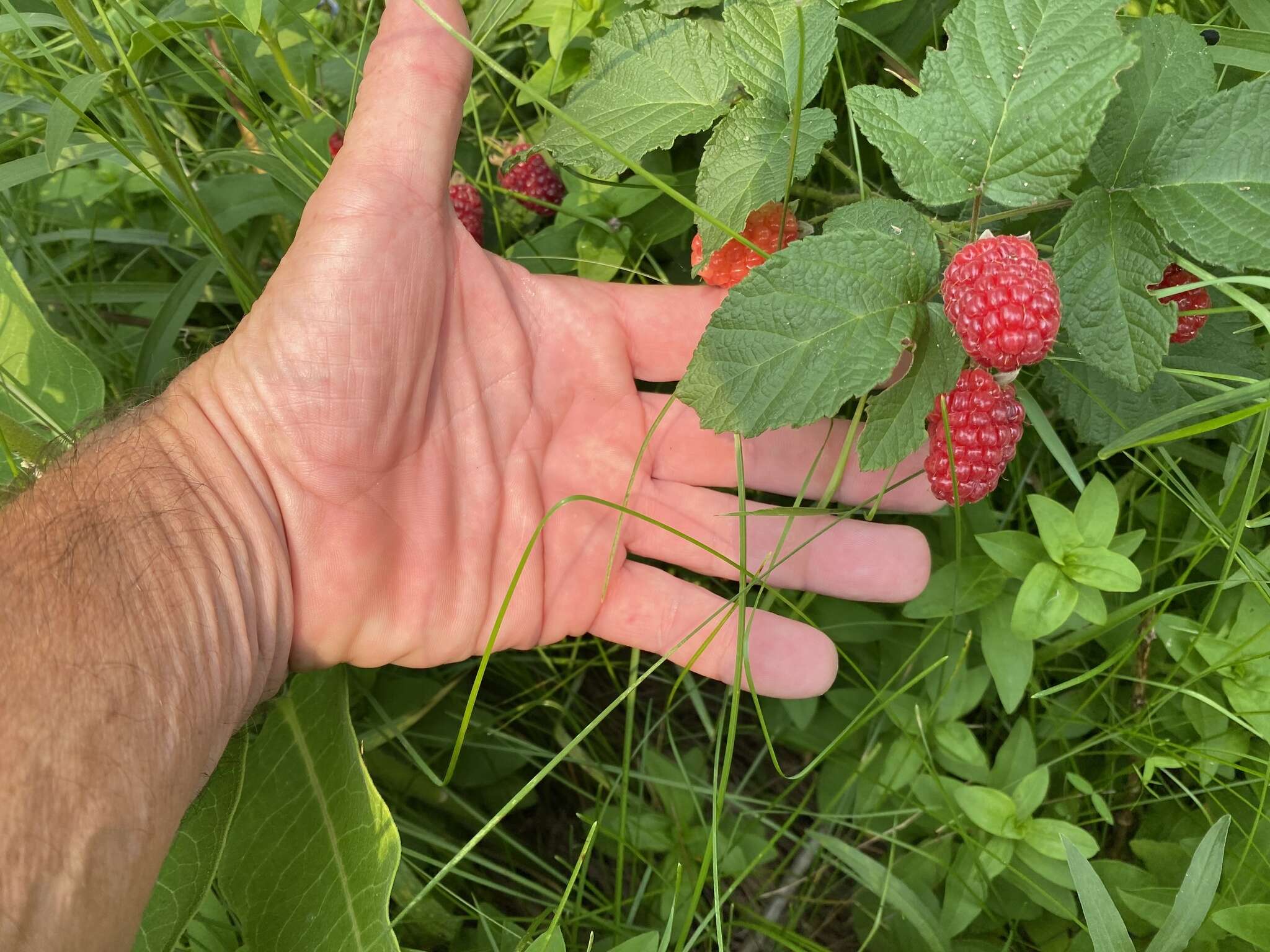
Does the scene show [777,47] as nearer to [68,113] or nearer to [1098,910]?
[68,113]

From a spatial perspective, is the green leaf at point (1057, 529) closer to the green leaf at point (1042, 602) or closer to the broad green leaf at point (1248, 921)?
the green leaf at point (1042, 602)

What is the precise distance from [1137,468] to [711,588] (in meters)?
0.73

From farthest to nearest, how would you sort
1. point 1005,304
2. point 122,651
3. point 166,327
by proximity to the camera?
point 166,327 < point 122,651 < point 1005,304

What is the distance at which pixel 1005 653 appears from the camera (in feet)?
4.17

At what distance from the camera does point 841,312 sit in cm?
100

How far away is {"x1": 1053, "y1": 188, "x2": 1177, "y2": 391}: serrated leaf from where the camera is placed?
3.22ft

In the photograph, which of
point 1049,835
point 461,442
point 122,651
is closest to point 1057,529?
point 1049,835

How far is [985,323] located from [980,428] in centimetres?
20

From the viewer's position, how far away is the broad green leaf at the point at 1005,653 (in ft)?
4.10

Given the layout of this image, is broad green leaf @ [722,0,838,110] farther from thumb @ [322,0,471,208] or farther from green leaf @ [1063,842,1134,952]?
green leaf @ [1063,842,1134,952]

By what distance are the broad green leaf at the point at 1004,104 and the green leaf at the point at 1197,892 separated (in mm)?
745

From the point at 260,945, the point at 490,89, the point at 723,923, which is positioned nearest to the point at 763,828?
the point at 723,923

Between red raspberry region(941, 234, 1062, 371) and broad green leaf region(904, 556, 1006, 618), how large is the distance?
468 mm

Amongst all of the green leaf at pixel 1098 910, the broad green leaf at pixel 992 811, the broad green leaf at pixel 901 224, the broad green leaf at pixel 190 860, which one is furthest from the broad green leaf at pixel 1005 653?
the broad green leaf at pixel 190 860
